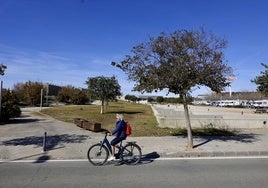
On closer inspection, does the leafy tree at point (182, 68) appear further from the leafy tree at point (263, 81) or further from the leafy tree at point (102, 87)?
the leafy tree at point (102, 87)

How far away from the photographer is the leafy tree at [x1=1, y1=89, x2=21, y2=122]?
80.7 feet

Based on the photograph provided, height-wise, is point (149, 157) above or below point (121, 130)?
below

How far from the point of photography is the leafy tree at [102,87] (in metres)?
34.3

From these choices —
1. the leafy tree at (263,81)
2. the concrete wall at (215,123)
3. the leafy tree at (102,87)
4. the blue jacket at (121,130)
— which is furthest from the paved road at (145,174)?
the leafy tree at (102,87)

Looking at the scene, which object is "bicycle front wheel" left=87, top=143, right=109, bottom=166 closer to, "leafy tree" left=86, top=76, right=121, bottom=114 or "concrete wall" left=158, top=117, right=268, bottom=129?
"concrete wall" left=158, top=117, right=268, bottom=129

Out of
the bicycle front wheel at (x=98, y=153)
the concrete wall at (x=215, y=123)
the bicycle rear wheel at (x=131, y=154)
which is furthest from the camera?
the concrete wall at (x=215, y=123)

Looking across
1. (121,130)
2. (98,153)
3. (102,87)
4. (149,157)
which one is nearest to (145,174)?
(121,130)

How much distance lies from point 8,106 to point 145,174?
1976 centimetres

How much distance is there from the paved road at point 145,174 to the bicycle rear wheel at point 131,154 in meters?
0.31

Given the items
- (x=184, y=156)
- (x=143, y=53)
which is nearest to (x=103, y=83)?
(x=143, y=53)

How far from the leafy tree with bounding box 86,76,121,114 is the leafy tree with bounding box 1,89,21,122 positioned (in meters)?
9.87

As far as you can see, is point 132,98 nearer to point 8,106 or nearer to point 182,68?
point 8,106

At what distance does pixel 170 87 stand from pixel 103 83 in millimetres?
22843

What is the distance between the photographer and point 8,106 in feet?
81.6
